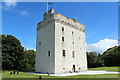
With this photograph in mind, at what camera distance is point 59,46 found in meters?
22.6

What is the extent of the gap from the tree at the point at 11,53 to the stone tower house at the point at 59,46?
832cm

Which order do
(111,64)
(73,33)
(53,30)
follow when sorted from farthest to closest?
(111,64), (73,33), (53,30)

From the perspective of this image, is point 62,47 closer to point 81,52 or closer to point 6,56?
point 81,52

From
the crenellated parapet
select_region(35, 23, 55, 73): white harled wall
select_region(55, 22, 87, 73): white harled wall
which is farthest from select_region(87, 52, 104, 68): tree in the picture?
select_region(35, 23, 55, 73): white harled wall

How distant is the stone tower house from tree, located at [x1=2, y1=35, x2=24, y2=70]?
8315 millimetres

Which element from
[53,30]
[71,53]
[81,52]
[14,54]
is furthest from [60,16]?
[14,54]

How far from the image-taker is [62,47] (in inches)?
909

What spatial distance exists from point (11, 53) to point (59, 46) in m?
15.3

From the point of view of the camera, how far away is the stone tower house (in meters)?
22.1

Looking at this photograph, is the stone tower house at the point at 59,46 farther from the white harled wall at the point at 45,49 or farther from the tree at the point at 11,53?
the tree at the point at 11,53

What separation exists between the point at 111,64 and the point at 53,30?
2968 cm

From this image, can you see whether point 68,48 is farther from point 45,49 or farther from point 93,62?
point 93,62

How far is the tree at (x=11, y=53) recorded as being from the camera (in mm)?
29538

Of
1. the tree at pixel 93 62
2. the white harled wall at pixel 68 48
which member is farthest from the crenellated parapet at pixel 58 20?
the tree at pixel 93 62
